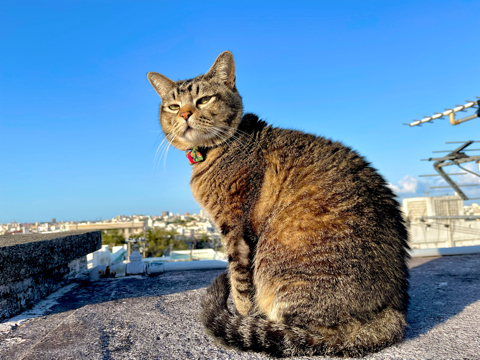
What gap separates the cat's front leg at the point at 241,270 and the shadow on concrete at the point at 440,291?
113 centimetres

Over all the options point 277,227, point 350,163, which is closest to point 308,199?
point 277,227

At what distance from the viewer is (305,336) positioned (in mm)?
1850

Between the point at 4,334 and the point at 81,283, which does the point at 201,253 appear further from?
the point at 4,334

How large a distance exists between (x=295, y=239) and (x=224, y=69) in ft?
6.37

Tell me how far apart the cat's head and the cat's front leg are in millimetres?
996

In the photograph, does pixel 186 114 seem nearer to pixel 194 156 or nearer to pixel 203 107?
pixel 203 107

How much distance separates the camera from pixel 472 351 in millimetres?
1797

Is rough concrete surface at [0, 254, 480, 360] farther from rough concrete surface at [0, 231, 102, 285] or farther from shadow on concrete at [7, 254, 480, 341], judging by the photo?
rough concrete surface at [0, 231, 102, 285]

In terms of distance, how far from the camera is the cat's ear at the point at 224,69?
3.07 metres

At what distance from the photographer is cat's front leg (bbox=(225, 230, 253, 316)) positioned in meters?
2.34

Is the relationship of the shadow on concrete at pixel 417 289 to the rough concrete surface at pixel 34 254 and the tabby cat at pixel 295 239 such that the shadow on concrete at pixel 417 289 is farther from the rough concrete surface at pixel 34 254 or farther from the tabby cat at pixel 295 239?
the tabby cat at pixel 295 239

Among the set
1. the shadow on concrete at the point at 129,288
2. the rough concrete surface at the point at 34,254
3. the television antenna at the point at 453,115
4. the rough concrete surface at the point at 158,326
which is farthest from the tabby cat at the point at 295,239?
the television antenna at the point at 453,115

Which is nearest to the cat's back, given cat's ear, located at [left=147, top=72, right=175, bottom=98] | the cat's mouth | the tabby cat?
the tabby cat

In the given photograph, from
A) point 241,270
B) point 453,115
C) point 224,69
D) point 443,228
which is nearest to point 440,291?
point 241,270
